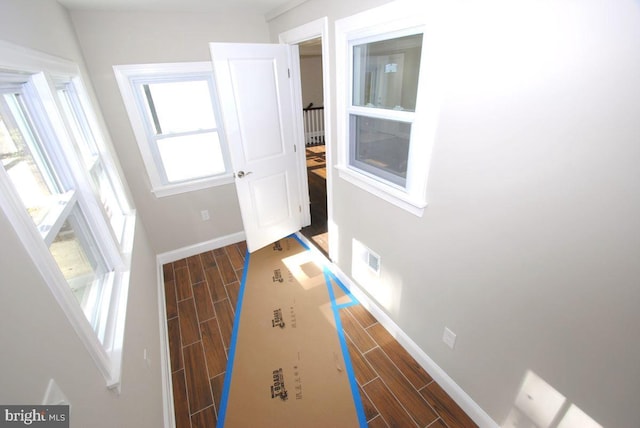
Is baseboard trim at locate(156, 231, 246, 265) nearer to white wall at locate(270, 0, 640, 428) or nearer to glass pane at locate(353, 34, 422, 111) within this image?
glass pane at locate(353, 34, 422, 111)

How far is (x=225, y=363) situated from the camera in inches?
77.3

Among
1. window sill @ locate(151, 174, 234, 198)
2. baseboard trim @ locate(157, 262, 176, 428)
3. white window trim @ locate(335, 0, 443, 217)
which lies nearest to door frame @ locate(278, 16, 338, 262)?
Answer: white window trim @ locate(335, 0, 443, 217)

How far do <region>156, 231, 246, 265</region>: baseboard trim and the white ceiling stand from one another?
7.16 feet

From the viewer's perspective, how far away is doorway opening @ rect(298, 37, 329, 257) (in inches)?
133

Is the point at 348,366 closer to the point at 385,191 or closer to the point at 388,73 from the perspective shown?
the point at 385,191

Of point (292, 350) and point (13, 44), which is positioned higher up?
point (13, 44)

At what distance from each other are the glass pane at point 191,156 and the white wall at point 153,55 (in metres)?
0.21

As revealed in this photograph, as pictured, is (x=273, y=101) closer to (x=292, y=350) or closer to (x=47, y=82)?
(x=47, y=82)

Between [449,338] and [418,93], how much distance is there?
1.39 m

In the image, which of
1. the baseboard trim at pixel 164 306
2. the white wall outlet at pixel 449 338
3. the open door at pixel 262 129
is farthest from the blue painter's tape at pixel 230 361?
the white wall outlet at pixel 449 338

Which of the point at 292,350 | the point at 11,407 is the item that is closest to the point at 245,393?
the point at 292,350

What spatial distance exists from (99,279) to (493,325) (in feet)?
6.52

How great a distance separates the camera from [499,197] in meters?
1.15

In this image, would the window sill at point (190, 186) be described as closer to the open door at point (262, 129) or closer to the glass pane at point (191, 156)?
the glass pane at point (191, 156)
